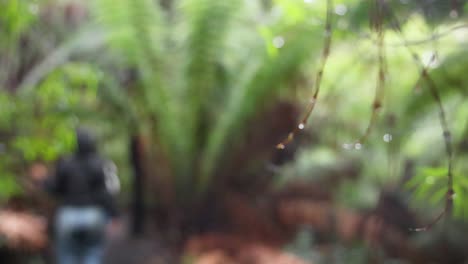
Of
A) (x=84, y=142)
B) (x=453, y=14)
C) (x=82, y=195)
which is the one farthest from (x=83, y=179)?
(x=453, y=14)

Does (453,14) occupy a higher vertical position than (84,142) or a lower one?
lower

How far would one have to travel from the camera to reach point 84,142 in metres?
3.18

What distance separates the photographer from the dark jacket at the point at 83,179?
3.20 m

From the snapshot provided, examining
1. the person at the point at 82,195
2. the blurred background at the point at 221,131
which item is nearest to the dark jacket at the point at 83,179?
the person at the point at 82,195

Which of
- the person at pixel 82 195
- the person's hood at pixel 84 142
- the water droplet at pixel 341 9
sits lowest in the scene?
the person at pixel 82 195

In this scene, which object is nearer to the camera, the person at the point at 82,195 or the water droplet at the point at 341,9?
the water droplet at the point at 341,9

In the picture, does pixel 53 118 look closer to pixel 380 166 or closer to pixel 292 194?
pixel 292 194

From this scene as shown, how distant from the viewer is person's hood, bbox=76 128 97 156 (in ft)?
10.5

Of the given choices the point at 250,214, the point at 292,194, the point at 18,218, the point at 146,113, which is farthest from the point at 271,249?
the point at 18,218

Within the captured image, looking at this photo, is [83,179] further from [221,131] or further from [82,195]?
[221,131]

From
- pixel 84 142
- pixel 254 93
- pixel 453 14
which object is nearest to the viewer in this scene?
pixel 453 14

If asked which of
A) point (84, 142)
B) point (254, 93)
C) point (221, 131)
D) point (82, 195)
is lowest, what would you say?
point (82, 195)

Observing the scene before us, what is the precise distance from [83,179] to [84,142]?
0.24m

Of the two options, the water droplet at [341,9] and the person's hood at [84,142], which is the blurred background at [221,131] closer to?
the person's hood at [84,142]
